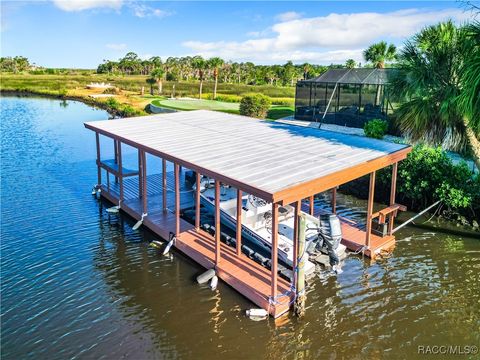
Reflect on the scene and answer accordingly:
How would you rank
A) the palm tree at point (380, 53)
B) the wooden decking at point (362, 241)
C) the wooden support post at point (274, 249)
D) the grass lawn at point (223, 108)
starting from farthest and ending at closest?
the grass lawn at point (223, 108)
the palm tree at point (380, 53)
the wooden decking at point (362, 241)
the wooden support post at point (274, 249)

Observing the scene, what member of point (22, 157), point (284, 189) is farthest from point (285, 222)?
point (22, 157)

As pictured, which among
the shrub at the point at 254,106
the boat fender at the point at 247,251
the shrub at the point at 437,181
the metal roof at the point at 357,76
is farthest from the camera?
the shrub at the point at 254,106

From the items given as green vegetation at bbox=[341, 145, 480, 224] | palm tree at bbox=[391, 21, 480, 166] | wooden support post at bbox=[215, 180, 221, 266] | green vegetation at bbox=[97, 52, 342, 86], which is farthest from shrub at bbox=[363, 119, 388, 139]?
green vegetation at bbox=[97, 52, 342, 86]

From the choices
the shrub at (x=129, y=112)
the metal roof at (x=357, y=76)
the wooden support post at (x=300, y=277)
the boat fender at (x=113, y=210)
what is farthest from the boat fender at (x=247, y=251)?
the shrub at (x=129, y=112)

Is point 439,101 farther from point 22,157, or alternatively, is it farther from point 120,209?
point 22,157

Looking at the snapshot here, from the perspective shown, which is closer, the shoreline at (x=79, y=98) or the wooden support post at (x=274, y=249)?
the wooden support post at (x=274, y=249)

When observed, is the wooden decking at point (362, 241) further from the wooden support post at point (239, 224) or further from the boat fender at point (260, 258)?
the wooden support post at point (239, 224)
